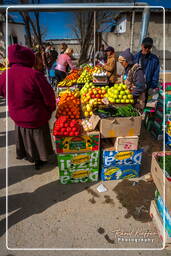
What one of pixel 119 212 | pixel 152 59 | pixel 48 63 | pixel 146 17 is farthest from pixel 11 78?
pixel 48 63

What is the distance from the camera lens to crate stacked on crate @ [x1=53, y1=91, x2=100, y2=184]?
7.79 feet

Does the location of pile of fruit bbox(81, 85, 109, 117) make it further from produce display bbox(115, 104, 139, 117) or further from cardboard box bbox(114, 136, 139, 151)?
cardboard box bbox(114, 136, 139, 151)

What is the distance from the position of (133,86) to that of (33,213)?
115 inches

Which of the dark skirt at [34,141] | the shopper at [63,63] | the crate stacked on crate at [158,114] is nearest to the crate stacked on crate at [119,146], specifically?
the dark skirt at [34,141]

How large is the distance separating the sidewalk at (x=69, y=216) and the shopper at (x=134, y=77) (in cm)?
166

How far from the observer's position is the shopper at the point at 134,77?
319cm

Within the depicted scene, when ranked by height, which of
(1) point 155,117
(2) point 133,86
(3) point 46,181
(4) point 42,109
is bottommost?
(3) point 46,181

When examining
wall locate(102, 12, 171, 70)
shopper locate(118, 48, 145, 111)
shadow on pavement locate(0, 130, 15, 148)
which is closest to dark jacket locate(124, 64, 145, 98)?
shopper locate(118, 48, 145, 111)

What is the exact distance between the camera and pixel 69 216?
225cm

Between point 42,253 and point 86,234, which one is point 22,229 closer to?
point 42,253

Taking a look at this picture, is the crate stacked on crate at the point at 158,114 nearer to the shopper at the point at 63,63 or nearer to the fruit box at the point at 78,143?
the fruit box at the point at 78,143

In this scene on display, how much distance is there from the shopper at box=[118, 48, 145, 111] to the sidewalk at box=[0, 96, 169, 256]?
166 centimetres

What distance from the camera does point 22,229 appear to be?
210cm

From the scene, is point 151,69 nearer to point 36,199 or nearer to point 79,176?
point 79,176
